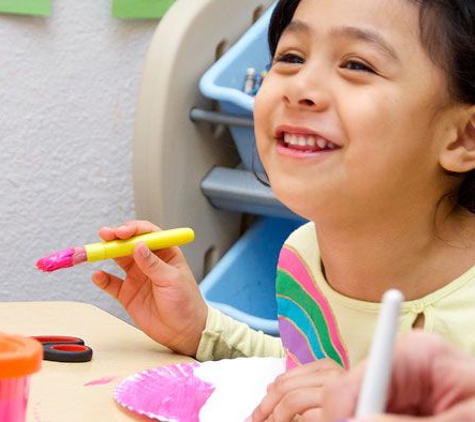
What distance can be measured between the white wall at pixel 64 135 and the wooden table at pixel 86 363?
49cm

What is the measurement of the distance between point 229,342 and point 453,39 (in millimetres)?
322

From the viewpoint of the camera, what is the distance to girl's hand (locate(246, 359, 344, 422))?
1.86ft

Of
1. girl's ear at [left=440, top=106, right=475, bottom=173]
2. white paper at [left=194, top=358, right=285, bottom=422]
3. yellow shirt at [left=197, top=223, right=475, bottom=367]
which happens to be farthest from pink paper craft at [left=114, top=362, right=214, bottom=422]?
girl's ear at [left=440, top=106, right=475, bottom=173]

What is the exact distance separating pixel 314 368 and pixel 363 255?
0.14 m

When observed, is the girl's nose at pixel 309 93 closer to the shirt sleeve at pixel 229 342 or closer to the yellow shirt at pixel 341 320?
the yellow shirt at pixel 341 320

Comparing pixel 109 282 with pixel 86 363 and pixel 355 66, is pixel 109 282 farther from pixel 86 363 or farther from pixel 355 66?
pixel 355 66

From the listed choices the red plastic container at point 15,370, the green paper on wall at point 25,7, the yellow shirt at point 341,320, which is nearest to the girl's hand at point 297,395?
the yellow shirt at point 341,320

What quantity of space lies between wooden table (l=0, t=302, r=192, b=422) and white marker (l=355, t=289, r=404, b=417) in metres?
0.36

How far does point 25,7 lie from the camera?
126 cm

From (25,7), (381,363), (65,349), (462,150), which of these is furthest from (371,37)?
(25,7)

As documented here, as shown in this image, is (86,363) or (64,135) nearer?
(86,363)

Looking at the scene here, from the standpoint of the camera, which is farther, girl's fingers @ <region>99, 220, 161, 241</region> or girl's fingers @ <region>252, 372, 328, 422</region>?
girl's fingers @ <region>99, 220, 161, 241</region>

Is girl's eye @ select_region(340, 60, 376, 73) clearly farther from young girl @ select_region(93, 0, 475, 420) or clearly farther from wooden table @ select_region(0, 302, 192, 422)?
wooden table @ select_region(0, 302, 192, 422)

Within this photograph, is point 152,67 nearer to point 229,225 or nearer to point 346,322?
point 229,225
